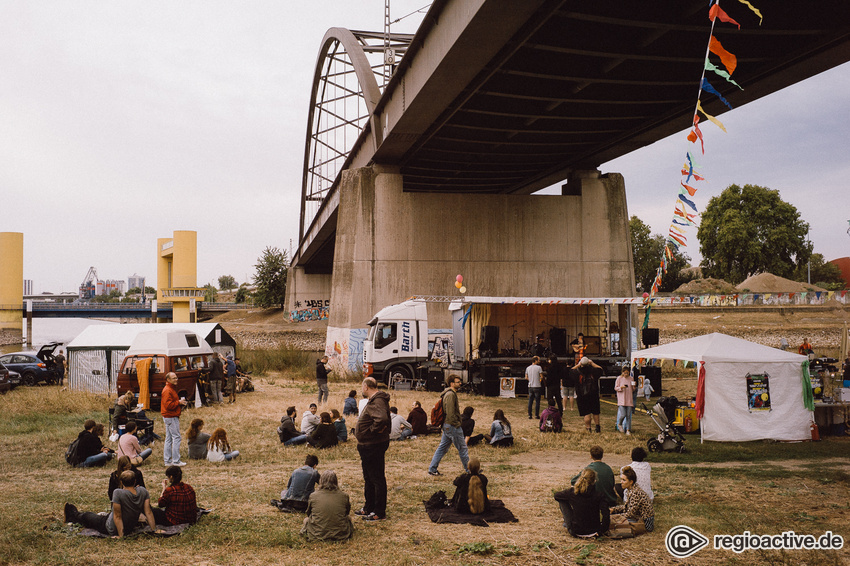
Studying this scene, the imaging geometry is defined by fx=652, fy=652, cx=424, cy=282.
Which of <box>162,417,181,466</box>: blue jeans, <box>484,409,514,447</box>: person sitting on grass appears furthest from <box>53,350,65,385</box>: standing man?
<box>484,409,514,447</box>: person sitting on grass

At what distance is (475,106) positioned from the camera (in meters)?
26.0

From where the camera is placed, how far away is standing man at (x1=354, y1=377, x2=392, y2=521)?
28.7 feet

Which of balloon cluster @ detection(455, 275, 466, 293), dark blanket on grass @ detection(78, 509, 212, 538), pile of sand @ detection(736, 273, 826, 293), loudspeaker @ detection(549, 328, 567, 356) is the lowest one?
dark blanket on grass @ detection(78, 509, 212, 538)

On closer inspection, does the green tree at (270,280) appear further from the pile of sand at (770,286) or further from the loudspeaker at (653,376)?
the loudspeaker at (653,376)

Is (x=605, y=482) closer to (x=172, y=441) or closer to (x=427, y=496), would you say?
(x=427, y=496)

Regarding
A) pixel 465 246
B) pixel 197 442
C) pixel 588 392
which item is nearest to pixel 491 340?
pixel 465 246

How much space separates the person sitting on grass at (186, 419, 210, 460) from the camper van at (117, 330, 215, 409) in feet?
23.2

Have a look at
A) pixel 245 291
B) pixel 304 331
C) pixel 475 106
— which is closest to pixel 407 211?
pixel 475 106

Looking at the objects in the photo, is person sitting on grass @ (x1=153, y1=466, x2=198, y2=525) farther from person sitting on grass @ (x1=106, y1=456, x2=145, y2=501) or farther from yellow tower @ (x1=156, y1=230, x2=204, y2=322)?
yellow tower @ (x1=156, y1=230, x2=204, y2=322)

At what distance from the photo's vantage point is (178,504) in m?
8.62

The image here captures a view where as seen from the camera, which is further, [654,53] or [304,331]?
[304,331]

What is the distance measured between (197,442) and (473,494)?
6.70 meters

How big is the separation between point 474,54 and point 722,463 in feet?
43.2

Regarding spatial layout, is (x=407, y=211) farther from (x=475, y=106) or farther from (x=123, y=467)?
(x=123, y=467)
